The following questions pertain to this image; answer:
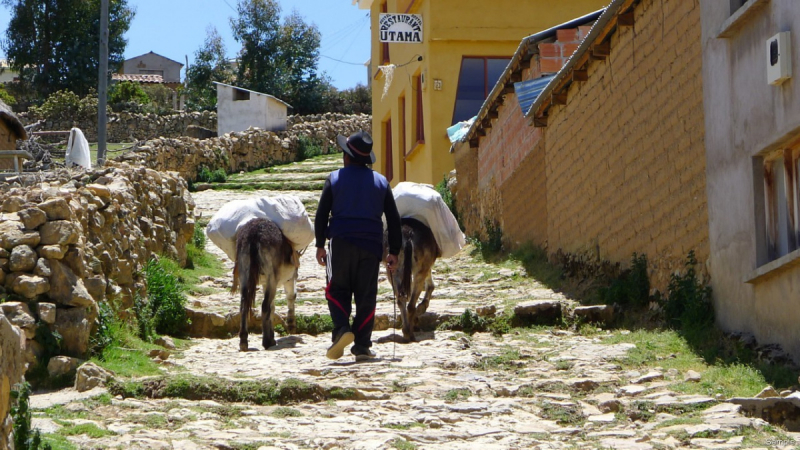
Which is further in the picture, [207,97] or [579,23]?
[207,97]

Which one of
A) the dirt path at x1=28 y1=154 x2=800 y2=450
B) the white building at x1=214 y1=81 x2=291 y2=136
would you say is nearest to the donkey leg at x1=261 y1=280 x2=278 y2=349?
the dirt path at x1=28 y1=154 x2=800 y2=450

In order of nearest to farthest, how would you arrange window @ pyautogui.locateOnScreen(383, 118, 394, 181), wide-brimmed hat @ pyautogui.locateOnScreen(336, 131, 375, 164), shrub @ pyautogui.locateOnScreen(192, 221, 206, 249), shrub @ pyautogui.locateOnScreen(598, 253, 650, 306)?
wide-brimmed hat @ pyautogui.locateOnScreen(336, 131, 375, 164) < shrub @ pyautogui.locateOnScreen(598, 253, 650, 306) < shrub @ pyautogui.locateOnScreen(192, 221, 206, 249) < window @ pyautogui.locateOnScreen(383, 118, 394, 181)

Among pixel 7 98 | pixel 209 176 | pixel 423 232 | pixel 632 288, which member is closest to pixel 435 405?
pixel 632 288

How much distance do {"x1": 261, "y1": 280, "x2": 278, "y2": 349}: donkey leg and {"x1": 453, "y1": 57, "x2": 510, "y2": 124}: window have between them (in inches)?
461

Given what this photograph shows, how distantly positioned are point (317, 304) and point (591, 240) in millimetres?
3296

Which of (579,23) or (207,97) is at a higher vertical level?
(207,97)

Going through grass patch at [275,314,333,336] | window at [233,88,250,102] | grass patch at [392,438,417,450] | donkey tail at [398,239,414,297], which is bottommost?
grass patch at [392,438,417,450]

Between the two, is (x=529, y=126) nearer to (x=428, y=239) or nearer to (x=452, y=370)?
(x=428, y=239)

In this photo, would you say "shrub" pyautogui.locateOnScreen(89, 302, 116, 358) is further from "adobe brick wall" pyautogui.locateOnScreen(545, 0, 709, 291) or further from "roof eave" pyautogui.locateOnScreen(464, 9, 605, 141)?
"roof eave" pyautogui.locateOnScreen(464, 9, 605, 141)

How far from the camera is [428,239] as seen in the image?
1162cm

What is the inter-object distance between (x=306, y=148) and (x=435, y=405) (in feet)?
98.1

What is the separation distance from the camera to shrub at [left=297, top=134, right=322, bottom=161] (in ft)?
120

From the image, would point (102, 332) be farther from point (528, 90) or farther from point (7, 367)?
point (528, 90)

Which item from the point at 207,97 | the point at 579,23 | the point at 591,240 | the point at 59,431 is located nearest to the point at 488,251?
the point at 579,23
